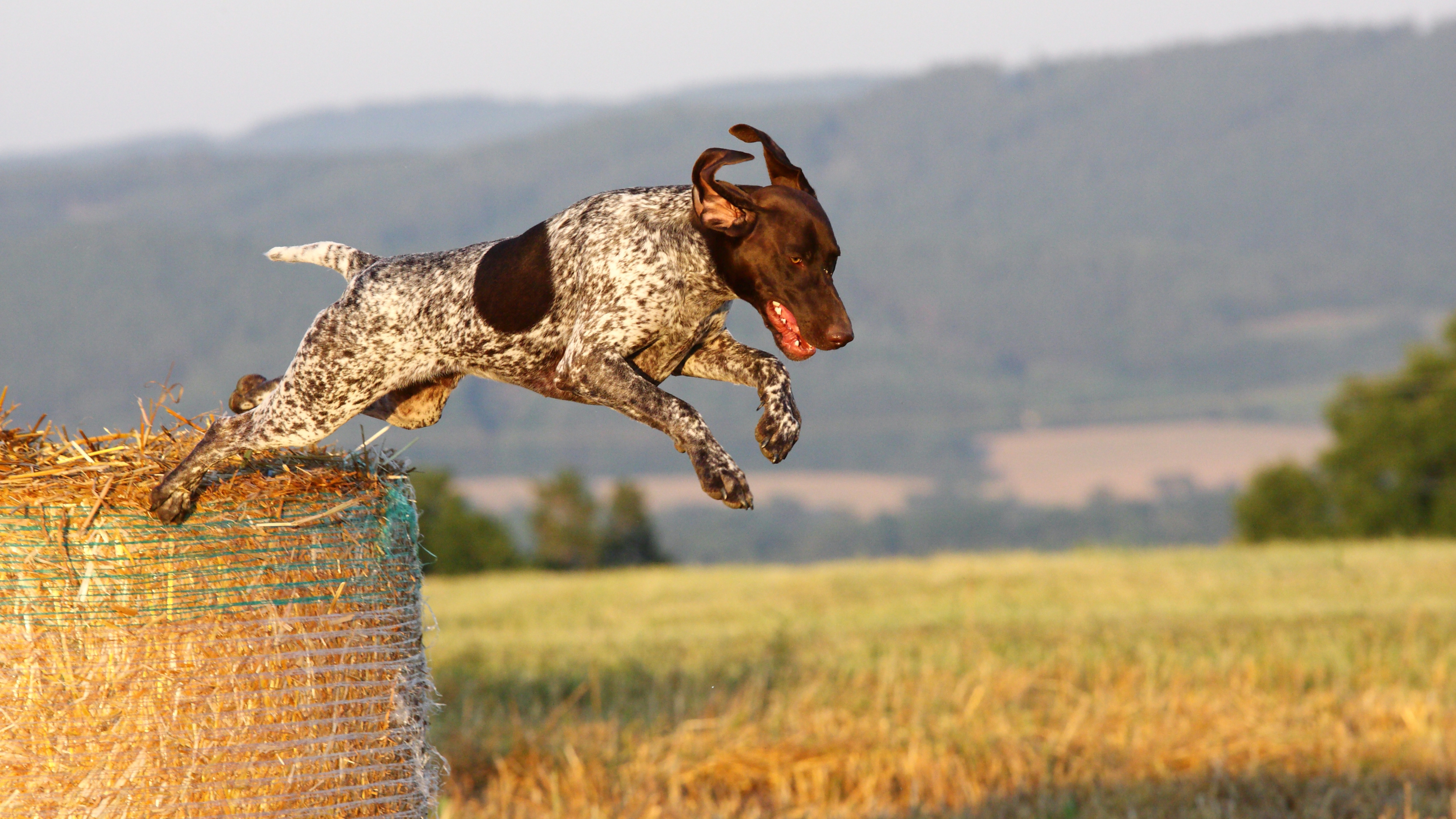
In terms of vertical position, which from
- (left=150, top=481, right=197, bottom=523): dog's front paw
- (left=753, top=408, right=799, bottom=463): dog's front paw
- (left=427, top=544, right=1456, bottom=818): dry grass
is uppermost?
(left=753, top=408, right=799, bottom=463): dog's front paw

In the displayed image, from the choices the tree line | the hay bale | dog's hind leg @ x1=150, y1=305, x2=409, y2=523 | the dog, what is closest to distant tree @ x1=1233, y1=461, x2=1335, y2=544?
the tree line

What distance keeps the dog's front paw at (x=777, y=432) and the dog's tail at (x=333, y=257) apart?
1.53m

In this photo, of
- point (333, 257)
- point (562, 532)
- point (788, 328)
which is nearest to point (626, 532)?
point (562, 532)

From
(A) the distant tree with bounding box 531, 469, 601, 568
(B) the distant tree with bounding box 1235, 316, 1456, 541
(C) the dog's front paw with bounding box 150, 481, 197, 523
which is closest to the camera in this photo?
(C) the dog's front paw with bounding box 150, 481, 197, 523

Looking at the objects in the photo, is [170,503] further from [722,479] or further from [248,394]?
[722,479]

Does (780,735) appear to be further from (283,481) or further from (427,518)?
(427,518)

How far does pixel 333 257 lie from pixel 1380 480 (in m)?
54.8

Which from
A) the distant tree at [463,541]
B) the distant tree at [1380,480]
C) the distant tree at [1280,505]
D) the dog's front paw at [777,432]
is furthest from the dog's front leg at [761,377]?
the distant tree at [1280,505]

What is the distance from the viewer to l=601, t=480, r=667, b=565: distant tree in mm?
44438

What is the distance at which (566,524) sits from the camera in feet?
145

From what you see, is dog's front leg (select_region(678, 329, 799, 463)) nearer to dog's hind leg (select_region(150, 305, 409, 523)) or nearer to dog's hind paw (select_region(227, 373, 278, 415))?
dog's hind leg (select_region(150, 305, 409, 523))

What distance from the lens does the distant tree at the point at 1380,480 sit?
50750 millimetres

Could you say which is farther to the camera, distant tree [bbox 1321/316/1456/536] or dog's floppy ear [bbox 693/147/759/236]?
distant tree [bbox 1321/316/1456/536]

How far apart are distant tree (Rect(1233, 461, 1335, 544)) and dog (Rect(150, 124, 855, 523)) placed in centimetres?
5063
